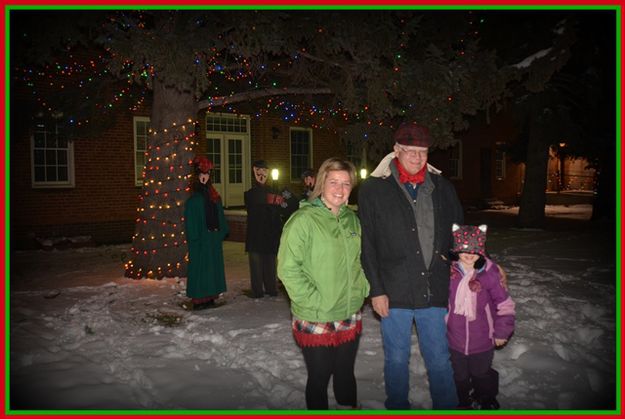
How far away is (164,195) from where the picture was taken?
898 centimetres

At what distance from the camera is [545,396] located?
4168mm

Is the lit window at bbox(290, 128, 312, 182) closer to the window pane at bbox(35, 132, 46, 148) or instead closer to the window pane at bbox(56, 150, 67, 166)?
the window pane at bbox(56, 150, 67, 166)

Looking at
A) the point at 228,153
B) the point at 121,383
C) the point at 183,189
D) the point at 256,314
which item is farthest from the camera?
the point at 228,153

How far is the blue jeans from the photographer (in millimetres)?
3670

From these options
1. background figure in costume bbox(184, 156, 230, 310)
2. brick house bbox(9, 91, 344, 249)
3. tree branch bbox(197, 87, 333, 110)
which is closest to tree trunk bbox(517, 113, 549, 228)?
brick house bbox(9, 91, 344, 249)

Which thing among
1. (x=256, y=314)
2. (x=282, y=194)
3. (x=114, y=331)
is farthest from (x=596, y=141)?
(x=114, y=331)

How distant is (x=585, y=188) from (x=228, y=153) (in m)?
33.6

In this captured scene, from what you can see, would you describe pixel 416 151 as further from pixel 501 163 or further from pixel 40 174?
pixel 501 163

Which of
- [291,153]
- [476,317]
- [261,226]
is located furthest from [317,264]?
[291,153]

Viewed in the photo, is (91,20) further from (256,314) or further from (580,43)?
(580,43)

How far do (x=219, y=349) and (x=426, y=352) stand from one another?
248 centimetres

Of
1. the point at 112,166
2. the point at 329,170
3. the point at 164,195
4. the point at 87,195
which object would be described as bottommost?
the point at 87,195

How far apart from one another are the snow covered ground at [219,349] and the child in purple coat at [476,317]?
1.28ft

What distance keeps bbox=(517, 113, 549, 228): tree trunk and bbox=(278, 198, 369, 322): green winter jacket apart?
14.5 meters
